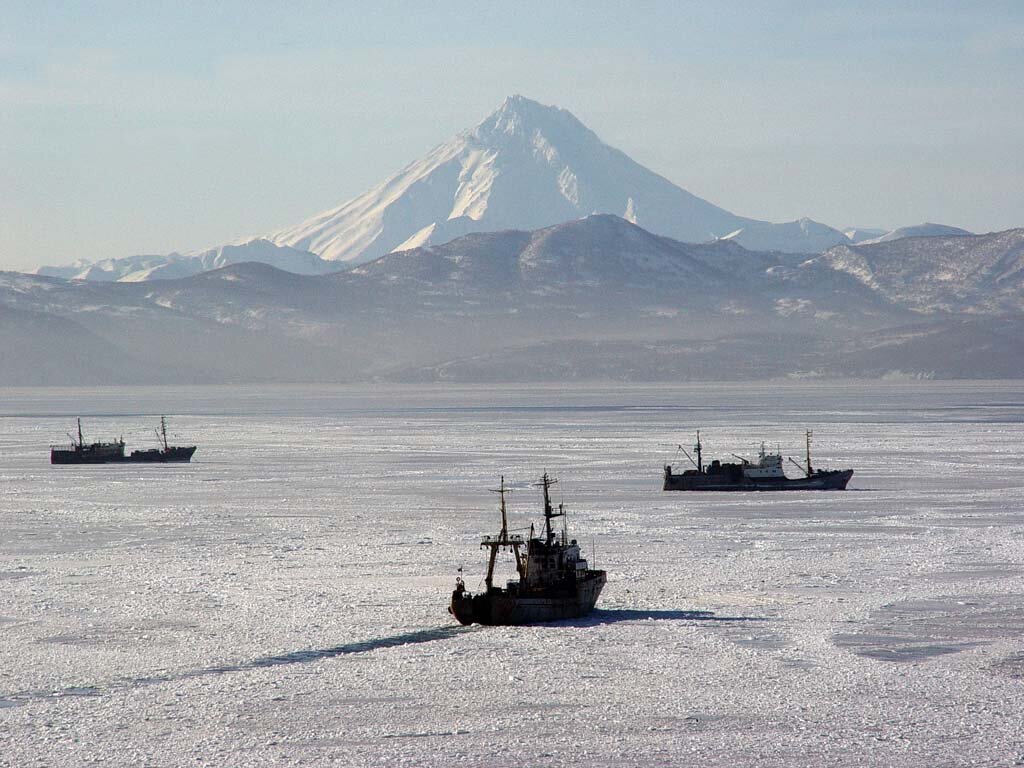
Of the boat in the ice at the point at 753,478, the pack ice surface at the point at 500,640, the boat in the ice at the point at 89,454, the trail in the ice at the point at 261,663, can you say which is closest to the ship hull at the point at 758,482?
the boat in the ice at the point at 753,478

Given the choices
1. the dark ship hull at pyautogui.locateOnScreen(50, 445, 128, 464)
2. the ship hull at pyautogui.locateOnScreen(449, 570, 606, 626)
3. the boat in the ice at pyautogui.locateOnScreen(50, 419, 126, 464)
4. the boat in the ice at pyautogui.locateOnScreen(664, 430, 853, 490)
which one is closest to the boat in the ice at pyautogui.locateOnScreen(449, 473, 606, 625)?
the ship hull at pyautogui.locateOnScreen(449, 570, 606, 626)

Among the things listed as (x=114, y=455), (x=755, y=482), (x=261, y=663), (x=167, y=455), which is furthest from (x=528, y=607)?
(x=114, y=455)

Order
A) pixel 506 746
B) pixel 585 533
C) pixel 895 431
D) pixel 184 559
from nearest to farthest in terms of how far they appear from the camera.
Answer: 1. pixel 506 746
2. pixel 184 559
3. pixel 585 533
4. pixel 895 431

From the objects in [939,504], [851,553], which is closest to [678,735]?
[851,553]

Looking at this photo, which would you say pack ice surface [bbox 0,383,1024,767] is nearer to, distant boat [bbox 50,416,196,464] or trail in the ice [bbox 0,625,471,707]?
trail in the ice [bbox 0,625,471,707]

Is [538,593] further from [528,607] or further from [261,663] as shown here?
[261,663]

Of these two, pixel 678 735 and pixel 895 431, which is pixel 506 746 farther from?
pixel 895 431

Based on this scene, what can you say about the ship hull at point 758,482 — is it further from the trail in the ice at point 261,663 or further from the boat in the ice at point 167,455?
the trail in the ice at point 261,663
